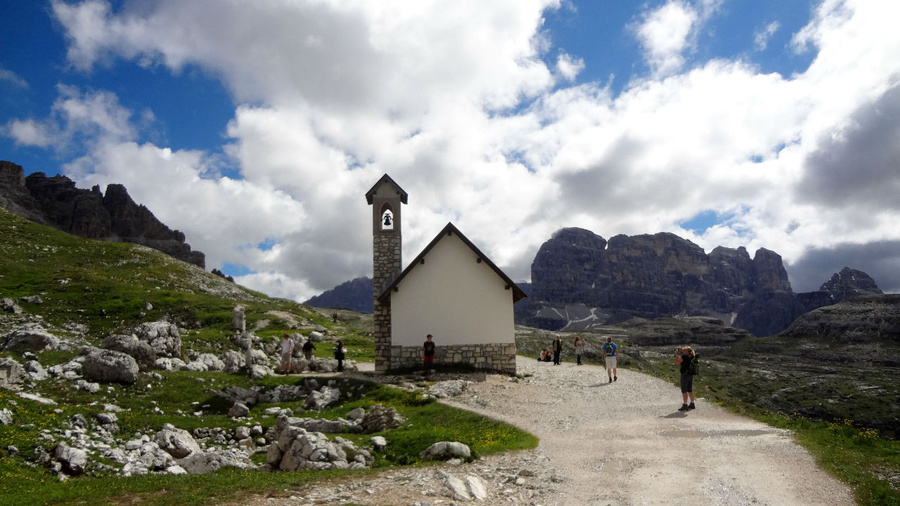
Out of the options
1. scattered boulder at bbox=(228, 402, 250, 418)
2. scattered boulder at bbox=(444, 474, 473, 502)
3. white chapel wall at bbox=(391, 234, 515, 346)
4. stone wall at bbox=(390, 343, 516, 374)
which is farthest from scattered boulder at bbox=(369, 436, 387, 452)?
white chapel wall at bbox=(391, 234, 515, 346)

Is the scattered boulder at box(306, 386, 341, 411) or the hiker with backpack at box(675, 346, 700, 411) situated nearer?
the hiker with backpack at box(675, 346, 700, 411)

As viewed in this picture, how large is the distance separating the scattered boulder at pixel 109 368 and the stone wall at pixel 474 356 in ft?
43.5

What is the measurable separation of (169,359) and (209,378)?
3.22m

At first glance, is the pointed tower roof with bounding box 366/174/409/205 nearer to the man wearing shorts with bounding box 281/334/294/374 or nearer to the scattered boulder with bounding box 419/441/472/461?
the man wearing shorts with bounding box 281/334/294/374

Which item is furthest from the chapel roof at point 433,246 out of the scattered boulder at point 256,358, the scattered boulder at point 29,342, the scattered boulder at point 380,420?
the scattered boulder at point 29,342

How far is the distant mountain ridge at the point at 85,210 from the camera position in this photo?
508ft

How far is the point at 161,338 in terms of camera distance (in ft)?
95.8

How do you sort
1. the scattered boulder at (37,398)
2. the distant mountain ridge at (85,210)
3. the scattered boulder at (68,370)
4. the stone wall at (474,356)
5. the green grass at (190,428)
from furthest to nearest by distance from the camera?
the distant mountain ridge at (85,210)
the stone wall at (474,356)
the scattered boulder at (68,370)
the scattered boulder at (37,398)
the green grass at (190,428)

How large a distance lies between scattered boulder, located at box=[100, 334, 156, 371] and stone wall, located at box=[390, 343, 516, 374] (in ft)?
41.9

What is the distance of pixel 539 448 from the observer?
14398 millimetres

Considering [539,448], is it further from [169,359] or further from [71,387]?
[169,359]

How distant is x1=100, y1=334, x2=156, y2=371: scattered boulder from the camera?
25203 mm

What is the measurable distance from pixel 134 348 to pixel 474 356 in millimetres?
17715

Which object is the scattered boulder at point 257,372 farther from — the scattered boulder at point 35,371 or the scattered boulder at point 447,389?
the scattered boulder at point 447,389
